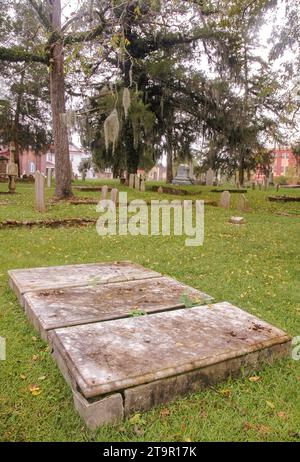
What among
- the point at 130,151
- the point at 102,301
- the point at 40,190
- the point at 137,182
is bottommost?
the point at 102,301

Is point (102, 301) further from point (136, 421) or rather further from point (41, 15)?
point (41, 15)

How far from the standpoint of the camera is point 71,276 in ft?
16.4

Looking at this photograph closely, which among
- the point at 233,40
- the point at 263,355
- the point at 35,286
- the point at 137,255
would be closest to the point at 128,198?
the point at 137,255

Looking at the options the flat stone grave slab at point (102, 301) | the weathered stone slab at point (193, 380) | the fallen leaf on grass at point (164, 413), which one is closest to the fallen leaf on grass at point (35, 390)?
the flat stone grave slab at point (102, 301)

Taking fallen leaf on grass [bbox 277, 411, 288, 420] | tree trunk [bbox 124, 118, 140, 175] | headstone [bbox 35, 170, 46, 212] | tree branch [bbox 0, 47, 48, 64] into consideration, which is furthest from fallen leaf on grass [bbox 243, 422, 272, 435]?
tree trunk [bbox 124, 118, 140, 175]

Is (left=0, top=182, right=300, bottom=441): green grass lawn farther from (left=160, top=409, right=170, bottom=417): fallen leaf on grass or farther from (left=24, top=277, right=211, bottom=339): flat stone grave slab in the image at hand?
(left=24, top=277, right=211, bottom=339): flat stone grave slab

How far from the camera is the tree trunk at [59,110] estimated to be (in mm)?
13195

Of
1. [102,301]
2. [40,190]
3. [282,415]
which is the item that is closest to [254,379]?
[282,415]

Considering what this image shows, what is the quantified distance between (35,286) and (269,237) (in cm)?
649

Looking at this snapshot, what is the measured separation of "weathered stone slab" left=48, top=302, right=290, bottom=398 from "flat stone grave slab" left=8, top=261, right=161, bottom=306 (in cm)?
141

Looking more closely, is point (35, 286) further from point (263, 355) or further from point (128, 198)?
point (128, 198)

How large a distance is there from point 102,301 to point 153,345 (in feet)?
4.08

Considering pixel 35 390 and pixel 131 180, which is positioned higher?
pixel 131 180

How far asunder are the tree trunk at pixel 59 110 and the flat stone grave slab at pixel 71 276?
8860 millimetres
